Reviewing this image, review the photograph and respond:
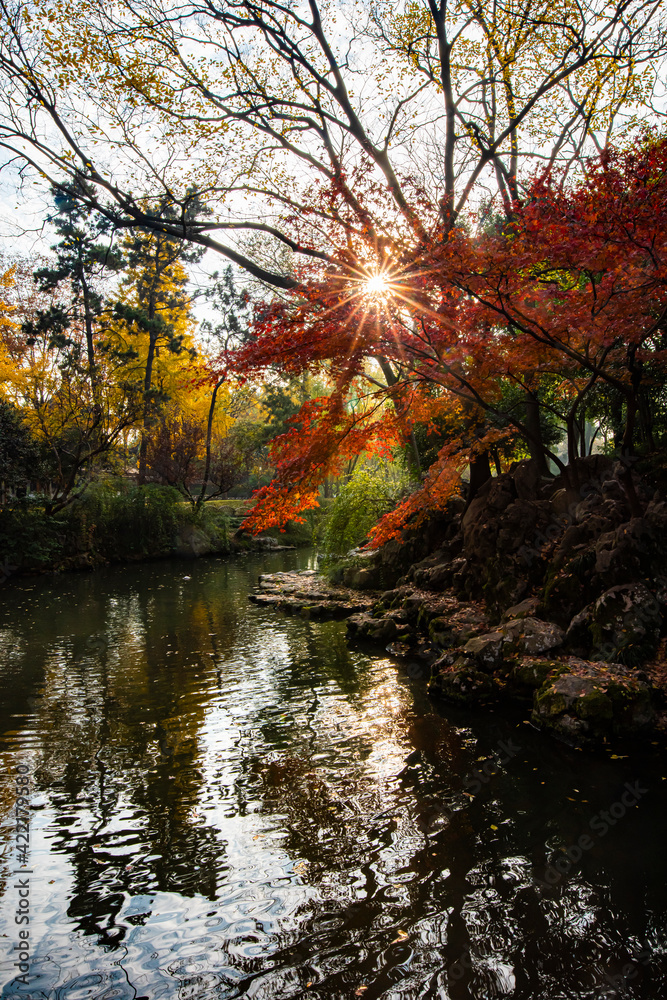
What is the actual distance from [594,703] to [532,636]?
58.6 inches

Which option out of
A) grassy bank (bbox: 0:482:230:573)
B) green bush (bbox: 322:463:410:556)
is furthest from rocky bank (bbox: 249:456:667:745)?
grassy bank (bbox: 0:482:230:573)

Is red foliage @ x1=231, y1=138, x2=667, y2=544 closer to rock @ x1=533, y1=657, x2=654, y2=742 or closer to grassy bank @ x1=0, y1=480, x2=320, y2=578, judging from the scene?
rock @ x1=533, y1=657, x2=654, y2=742

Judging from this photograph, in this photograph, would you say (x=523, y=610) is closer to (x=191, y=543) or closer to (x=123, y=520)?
(x=191, y=543)

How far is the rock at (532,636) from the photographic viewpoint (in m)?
6.79

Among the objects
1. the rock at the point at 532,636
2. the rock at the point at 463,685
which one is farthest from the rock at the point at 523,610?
the rock at the point at 463,685

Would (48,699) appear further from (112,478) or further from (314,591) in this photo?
(112,478)

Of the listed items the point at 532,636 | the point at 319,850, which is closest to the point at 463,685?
the point at 532,636

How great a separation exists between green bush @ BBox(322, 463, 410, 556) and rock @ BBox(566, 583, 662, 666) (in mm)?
7997

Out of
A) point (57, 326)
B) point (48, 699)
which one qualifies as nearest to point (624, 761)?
point (48, 699)

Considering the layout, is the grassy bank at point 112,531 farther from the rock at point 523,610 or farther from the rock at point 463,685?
the rock at point 463,685

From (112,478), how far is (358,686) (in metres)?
18.6

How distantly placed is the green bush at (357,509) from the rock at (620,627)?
8.00 m

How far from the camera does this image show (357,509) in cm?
1479

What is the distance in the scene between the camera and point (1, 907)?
11.3ft
